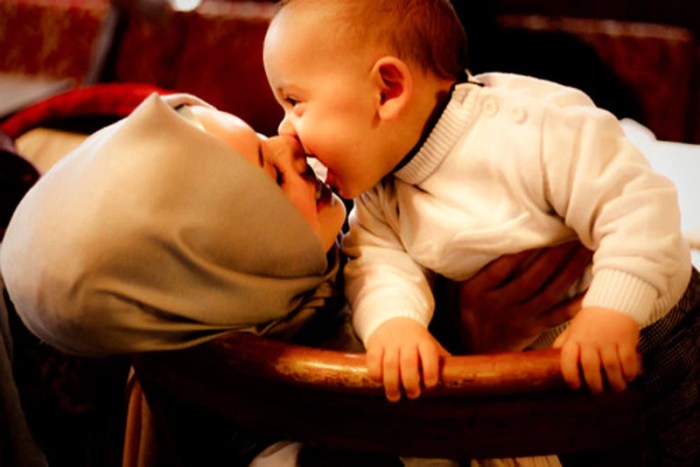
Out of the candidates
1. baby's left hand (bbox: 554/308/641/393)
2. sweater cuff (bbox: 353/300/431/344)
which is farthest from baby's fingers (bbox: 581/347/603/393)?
sweater cuff (bbox: 353/300/431/344)

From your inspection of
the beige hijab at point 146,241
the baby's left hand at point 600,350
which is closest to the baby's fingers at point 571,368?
the baby's left hand at point 600,350

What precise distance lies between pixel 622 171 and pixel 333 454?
0.40 meters

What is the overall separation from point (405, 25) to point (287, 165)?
0.20m

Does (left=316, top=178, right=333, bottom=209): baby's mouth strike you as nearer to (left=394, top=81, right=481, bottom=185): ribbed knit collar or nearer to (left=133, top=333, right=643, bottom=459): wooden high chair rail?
(left=394, top=81, right=481, bottom=185): ribbed knit collar

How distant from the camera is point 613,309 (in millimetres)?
606

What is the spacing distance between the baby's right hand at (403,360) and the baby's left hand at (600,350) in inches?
4.1

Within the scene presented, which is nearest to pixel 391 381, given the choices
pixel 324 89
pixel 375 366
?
pixel 375 366

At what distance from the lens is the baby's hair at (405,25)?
0.72 metres

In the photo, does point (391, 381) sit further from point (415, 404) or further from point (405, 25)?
point (405, 25)

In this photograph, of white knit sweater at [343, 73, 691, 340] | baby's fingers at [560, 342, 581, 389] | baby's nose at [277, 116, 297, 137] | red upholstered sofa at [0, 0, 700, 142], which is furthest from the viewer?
red upholstered sofa at [0, 0, 700, 142]

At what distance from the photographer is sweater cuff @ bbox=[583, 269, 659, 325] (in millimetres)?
608

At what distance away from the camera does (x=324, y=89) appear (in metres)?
0.73

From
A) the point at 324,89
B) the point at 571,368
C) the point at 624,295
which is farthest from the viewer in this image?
the point at 324,89

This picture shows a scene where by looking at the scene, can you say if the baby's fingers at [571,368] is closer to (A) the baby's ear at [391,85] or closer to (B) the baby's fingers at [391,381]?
(B) the baby's fingers at [391,381]
